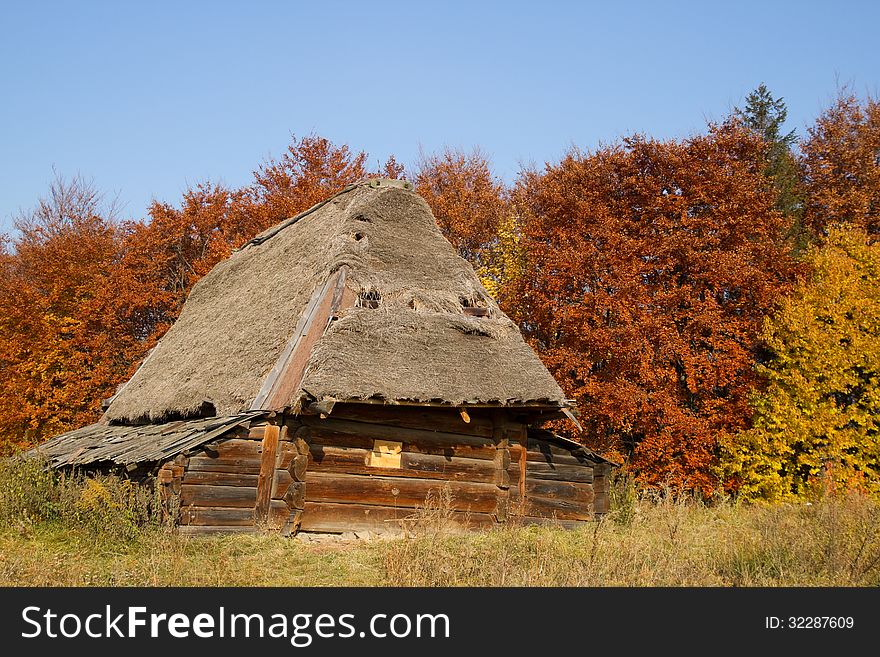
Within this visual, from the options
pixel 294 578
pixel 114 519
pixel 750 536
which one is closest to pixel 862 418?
pixel 750 536

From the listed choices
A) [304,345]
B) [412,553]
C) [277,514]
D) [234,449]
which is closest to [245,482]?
[234,449]

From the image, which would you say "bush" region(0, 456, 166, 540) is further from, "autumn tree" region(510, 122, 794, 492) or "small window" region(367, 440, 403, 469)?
"autumn tree" region(510, 122, 794, 492)

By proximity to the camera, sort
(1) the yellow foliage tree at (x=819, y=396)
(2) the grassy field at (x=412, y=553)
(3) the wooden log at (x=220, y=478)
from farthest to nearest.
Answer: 1. (1) the yellow foliage tree at (x=819, y=396)
2. (3) the wooden log at (x=220, y=478)
3. (2) the grassy field at (x=412, y=553)

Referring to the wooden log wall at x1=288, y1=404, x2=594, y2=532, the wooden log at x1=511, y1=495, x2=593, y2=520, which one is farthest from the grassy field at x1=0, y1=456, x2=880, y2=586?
the wooden log at x1=511, y1=495, x2=593, y2=520

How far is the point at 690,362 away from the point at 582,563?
13.6 meters

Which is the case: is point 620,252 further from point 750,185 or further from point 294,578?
point 294,578

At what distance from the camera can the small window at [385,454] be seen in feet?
42.5

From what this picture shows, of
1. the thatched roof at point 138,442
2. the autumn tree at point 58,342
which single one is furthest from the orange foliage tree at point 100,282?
the thatched roof at point 138,442

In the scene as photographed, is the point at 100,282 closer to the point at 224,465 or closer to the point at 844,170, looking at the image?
the point at 224,465

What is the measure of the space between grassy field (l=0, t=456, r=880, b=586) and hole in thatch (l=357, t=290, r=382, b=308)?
4.09 meters

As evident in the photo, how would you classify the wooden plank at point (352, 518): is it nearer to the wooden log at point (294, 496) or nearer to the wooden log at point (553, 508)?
the wooden log at point (294, 496)

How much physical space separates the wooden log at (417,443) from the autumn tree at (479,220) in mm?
14389

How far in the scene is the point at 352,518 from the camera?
41.4ft

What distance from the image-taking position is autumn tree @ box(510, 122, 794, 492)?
2088cm
